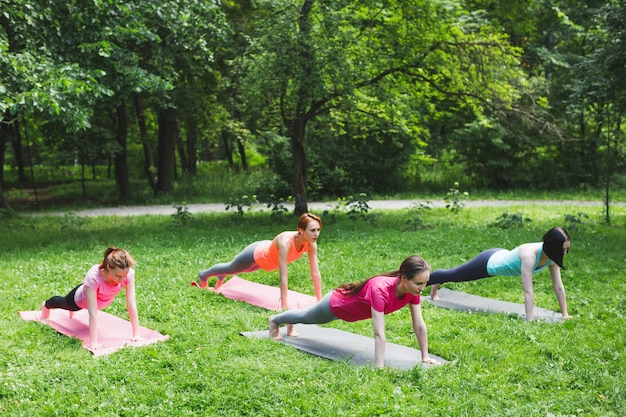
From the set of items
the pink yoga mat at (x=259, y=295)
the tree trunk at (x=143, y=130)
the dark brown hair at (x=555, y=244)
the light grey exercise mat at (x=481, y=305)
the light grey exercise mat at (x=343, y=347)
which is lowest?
the light grey exercise mat at (x=481, y=305)

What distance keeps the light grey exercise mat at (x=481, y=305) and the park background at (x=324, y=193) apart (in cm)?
39

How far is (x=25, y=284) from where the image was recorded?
991cm

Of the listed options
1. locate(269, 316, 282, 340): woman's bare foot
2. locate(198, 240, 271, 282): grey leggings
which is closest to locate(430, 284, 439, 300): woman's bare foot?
locate(198, 240, 271, 282): grey leggings

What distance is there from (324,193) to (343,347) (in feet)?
60.9

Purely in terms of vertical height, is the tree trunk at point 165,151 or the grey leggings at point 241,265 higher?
the tree trunk at point 165,151

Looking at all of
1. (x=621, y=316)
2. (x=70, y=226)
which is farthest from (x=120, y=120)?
(x=621, y=316)

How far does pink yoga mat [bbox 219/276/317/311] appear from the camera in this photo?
8.79 meters

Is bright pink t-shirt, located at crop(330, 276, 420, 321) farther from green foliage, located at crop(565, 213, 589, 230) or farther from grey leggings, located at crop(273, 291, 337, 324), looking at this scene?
green foliage, located at crop(565, 213, 589, 230)

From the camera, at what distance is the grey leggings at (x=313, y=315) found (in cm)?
639

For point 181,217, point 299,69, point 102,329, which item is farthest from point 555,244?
point 181,217

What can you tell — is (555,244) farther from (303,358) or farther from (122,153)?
(122,153)

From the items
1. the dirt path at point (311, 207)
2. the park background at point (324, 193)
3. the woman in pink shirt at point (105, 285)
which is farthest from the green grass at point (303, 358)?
the dirt path at point (311, 207)

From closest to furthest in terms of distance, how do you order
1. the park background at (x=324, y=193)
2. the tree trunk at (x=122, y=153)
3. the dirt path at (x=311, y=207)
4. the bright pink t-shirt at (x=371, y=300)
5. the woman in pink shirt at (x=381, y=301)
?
the park background at (x=324, y=193), the woman in pink shirt at (x=381, y=301), the bright pink t-shirt at (x=371, y=300), the dirt path at (x=311, y=207), the tree trunk at (x=122, y=153)

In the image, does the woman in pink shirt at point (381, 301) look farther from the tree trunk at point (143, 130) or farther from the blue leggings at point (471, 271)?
the tree trunk at point (143, 130)
